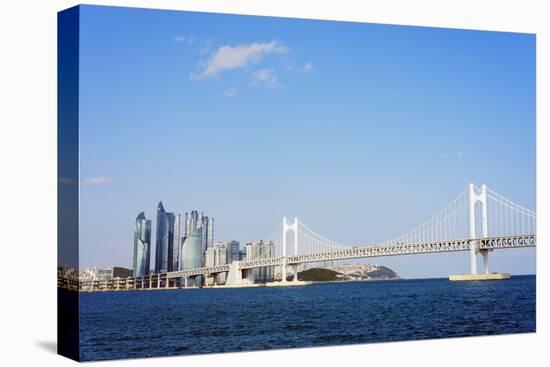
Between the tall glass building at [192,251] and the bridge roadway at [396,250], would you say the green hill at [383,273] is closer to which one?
the bridge roadway at [396,250]

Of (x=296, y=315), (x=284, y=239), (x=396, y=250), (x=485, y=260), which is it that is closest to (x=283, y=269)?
(x=284, y=239)

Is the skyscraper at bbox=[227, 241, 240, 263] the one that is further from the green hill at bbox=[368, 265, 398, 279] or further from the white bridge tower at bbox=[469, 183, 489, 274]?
the white bridge tower at bbox=[469, 183, 489, 274]

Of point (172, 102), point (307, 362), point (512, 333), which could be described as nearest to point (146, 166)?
point (172, 102)

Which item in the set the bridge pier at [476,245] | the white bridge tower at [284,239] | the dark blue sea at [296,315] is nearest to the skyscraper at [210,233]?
the dark blue sea at [296,315]

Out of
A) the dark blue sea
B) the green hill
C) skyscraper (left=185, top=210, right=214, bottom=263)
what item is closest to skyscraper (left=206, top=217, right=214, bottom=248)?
skyscraper (left=185, top=210, right=214, bottom=263)

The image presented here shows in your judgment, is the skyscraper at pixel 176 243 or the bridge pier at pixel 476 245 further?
the bridge pier at pixel 476 245

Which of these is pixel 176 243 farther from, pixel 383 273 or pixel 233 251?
pixel 383 273

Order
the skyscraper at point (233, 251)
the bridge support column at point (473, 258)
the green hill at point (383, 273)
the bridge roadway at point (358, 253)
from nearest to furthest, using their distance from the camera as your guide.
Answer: the skyscraper at point (233, 251) → the bridge roadway at point (358, 253) → the bridge support column at point (473, 258) → the green hill at point (383, 273)
